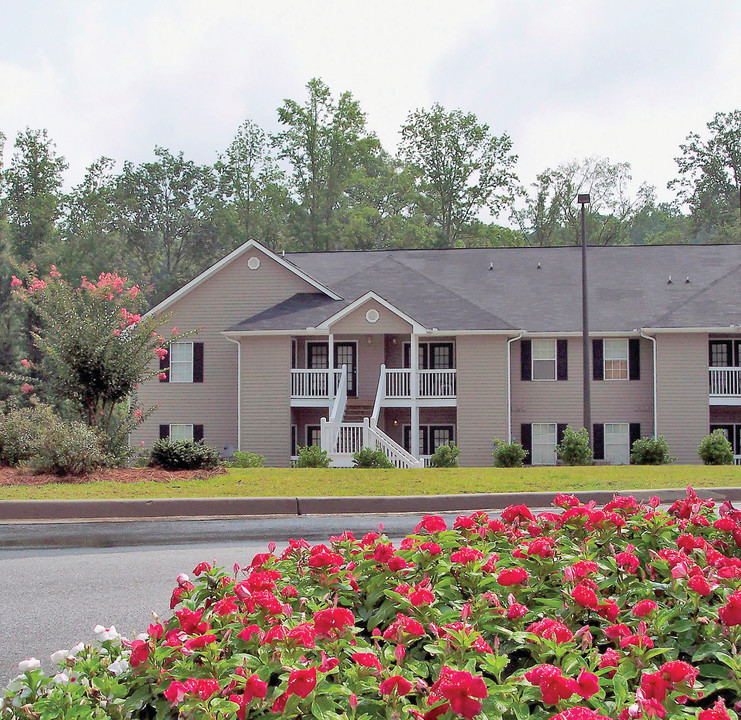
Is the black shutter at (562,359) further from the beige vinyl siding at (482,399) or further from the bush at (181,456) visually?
the bush at (181,456)

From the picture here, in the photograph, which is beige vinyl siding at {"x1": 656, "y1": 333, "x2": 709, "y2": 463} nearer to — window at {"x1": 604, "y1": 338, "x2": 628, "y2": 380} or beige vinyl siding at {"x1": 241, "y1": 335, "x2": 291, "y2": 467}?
window at {"x1": 604, "y1": 338, "x2": 628, "y2": 380}

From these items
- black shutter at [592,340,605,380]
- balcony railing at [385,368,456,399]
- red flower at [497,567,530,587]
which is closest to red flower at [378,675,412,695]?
red flower at [497,567,530,587]

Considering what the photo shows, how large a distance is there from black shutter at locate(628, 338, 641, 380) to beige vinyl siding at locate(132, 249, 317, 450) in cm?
1112

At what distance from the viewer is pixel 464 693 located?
9.44ft

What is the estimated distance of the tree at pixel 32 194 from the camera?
59.0 metres

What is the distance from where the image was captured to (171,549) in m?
9.99

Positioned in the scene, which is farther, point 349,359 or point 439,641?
point 349,359

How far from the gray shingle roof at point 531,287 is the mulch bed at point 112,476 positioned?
12374 millimetres

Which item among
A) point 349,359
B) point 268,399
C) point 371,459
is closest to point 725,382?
point 349,359

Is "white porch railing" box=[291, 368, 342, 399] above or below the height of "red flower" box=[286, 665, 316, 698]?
above

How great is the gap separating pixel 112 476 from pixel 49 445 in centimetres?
126

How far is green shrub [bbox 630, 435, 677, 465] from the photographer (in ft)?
89.8

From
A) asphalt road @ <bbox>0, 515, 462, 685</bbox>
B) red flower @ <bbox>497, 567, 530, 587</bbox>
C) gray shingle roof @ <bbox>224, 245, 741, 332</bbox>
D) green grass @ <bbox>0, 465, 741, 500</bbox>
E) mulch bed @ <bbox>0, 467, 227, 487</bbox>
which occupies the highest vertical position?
gray shingle roof @ <bbox>224, 245, 741, 332</bbox>

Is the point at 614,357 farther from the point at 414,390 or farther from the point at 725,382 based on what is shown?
the point at 414,390
